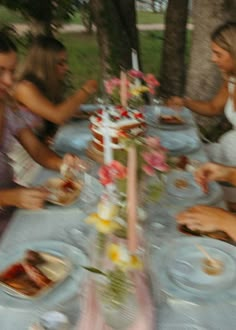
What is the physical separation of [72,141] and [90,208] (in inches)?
27.4

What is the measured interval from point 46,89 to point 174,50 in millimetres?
2139

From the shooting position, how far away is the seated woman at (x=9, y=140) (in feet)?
4.99

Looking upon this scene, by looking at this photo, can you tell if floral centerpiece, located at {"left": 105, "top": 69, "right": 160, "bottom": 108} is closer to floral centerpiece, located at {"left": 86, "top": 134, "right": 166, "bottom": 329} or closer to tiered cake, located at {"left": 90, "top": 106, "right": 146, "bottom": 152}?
tiered cake, located at {"left": 90, "top": 106, "right": 146, "bottom": 152}

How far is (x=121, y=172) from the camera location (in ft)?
2.97

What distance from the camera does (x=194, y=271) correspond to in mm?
1039

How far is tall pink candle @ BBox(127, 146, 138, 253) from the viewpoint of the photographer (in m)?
0.80

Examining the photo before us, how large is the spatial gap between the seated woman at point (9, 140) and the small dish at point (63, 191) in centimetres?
4

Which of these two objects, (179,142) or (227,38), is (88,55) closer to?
(227,38)

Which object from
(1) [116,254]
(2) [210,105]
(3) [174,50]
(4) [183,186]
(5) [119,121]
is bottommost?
(3) [174,50]

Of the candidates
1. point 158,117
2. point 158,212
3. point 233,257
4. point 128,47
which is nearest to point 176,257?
point 233,257

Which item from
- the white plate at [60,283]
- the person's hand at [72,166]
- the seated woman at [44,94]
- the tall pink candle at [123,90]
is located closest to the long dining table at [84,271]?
the white plate at [60,283]

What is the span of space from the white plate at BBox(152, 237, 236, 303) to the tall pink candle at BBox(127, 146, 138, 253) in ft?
0.45

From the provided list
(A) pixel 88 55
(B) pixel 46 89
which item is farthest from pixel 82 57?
(B) pixel 46 89

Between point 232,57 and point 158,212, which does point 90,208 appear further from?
point 232,57
